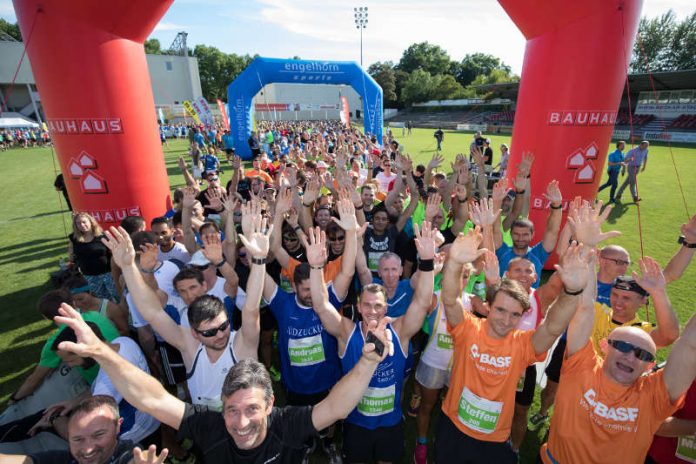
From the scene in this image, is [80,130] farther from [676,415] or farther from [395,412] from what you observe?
[676,415]

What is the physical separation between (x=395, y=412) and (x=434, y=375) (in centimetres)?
60

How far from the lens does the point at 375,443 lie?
2.75 metres

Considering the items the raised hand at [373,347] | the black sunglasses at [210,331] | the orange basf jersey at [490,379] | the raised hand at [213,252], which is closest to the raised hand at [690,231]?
the orange basf jersey at [490,379]

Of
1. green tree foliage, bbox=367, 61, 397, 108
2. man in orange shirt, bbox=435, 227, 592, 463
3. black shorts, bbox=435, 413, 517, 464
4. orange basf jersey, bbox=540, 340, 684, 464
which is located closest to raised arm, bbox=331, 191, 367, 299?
man in orange shirt, bbox=435, 227, 592, 463

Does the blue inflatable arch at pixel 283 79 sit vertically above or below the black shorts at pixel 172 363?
above

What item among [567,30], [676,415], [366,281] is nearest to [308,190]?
[366,281]

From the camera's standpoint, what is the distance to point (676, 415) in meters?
2.36

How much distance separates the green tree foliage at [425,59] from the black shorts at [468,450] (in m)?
90.7

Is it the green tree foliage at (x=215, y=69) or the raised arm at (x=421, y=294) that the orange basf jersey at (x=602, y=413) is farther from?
the green tree foliage at (x=215, y=69)

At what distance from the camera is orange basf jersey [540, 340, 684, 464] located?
213 cm

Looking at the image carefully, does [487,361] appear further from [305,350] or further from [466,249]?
[305,350]

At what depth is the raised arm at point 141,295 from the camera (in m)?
2.58

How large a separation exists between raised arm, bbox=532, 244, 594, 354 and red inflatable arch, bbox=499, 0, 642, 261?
4630mm

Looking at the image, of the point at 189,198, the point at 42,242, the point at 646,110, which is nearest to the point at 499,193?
the point at 189,198
